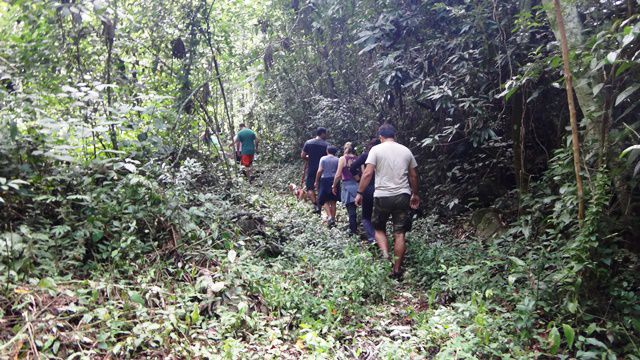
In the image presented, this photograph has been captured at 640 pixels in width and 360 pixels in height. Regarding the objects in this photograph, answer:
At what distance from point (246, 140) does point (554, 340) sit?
1039 centimetres

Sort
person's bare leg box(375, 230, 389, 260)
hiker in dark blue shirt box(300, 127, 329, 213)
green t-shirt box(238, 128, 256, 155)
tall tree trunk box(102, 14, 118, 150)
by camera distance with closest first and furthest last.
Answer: tall tree trunk box(102, 14, 118, 150), person's bare leg box(375, 230, 389, 260), hiker in dark blue shirt box(300, 127, 329, 213), green t-shirt box(238, 128, 256, 155)

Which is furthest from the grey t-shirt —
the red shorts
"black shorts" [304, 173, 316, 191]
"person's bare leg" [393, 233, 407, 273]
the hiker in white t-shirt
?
the red shorts

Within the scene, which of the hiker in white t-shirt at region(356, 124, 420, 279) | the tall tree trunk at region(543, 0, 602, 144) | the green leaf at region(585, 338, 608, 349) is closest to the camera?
the green leaf at region(585, 338, 608, 349)

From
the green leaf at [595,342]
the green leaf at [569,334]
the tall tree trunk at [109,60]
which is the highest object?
the tall tree trunk at [109,60]

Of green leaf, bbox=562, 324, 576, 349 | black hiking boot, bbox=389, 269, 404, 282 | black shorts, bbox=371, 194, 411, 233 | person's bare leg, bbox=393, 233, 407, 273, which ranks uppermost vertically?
black shorts, bbox=371, 194, 411, 233

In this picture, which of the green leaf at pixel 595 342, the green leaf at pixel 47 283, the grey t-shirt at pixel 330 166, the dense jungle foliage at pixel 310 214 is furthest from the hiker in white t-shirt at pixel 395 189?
the green leaf at pixel 47 283

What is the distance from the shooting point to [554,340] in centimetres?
378

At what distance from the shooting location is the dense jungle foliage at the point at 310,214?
4.05 metres

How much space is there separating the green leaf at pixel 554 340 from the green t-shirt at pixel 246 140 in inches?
403

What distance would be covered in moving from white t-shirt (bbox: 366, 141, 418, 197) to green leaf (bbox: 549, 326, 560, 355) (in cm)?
310

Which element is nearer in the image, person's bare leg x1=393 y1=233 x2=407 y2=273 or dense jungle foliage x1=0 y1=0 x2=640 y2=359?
dense jungle foliage x1=0 y1=0 x2=640 y2=359

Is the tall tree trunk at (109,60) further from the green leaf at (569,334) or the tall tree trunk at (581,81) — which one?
the green leaf at (569,334)

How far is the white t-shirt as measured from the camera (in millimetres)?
6711

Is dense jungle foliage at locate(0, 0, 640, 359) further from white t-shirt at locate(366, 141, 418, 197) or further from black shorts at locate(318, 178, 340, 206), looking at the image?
white t-shirt at locate(366, 141, 418, 197)
